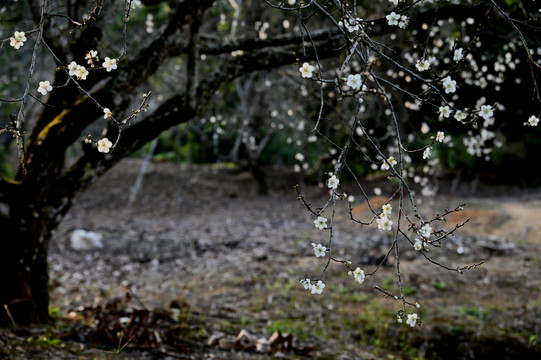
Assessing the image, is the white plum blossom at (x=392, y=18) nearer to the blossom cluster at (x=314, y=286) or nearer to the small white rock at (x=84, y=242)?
the blossom cluster at (x=314, y=286)

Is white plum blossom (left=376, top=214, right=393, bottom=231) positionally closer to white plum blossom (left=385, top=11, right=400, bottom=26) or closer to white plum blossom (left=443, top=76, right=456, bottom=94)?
white plum blossom (left=443, top=76, right=456, bottom=94)

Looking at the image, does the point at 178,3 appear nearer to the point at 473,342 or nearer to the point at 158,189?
the point at 473,342

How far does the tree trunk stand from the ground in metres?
0.22

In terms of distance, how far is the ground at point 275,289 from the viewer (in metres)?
3.83

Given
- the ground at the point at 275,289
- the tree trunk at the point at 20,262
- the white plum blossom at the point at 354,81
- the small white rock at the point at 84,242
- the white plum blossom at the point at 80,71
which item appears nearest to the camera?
the white plum blossom at the point at 354,81

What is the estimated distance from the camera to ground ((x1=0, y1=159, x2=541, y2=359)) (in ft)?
12.6

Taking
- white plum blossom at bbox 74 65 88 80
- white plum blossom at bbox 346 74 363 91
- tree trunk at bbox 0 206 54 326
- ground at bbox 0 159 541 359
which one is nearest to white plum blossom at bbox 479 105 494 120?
white plum blossom at bbox 346 74 363 91

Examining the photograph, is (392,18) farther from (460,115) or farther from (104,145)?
(104,145)

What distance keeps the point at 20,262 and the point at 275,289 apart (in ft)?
10.8

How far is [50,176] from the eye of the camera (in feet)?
12.1

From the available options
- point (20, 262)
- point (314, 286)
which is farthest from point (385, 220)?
point (20, 262)

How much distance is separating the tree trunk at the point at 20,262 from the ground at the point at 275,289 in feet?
0.73

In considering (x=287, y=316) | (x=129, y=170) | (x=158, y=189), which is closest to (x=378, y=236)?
(x=287, y=316)

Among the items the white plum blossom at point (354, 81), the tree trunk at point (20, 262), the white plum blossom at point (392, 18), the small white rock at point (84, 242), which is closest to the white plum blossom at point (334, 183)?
the white plum blossom at point (354, 81)
